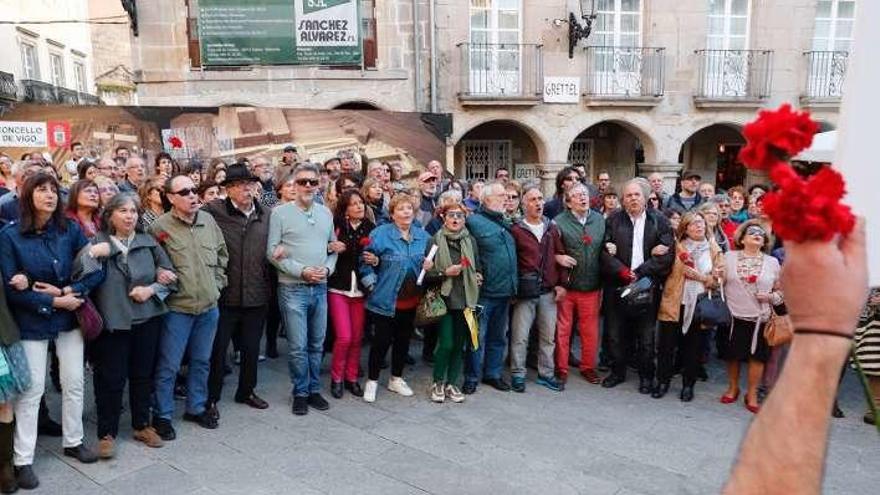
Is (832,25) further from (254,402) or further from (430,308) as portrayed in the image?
(254,402)

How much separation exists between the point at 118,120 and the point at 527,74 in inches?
320

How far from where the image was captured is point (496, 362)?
19.4 ft

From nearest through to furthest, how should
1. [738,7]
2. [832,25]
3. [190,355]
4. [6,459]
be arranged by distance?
[6,459], [190,355], [738,7], [832,25]

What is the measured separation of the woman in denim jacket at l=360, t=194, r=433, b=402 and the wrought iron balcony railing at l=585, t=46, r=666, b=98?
383 inches

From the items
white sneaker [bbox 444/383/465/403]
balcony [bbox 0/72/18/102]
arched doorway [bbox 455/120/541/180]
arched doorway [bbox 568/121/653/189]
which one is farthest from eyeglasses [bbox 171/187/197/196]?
balcony [bbox 0/72/18/102]

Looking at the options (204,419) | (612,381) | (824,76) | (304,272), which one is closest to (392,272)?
(304,272)

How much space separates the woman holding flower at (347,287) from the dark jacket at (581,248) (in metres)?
1.80

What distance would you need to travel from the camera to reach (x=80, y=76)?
25.4 metres

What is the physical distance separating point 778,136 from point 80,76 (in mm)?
29403

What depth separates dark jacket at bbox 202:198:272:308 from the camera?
4.99 meters

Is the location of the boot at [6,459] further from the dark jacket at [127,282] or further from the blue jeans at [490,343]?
the blue jeans at [490,343]

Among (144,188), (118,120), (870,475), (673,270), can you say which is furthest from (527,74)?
(870,475)

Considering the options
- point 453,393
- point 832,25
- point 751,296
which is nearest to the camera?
point 751,296

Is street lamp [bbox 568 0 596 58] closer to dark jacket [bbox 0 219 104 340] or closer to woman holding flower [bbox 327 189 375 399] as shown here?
woman holding flower [bbox 327 189 375 399]
